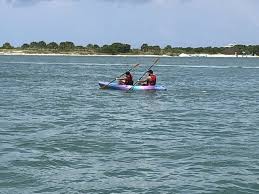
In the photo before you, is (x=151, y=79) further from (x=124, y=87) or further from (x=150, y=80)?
(x=124, y=87)

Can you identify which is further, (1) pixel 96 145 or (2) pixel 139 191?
(1) pixel 96 145

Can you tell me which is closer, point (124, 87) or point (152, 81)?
point (152, 81)

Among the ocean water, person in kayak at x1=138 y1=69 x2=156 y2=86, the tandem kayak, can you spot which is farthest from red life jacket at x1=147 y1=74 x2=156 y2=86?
the ocean water

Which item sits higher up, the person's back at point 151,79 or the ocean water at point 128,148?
the person's back at point 151,79

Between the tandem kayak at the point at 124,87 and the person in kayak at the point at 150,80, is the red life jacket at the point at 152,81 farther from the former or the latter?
the tandem kayak at the point at 124,87

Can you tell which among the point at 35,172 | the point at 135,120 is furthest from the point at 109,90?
the point at 35,172

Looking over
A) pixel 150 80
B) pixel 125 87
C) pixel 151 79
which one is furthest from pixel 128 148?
pixel 125 87

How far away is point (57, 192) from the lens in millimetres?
15203

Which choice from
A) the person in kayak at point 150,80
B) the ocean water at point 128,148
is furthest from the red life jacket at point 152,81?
the ocean water at point 128,148

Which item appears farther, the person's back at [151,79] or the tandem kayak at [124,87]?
the tandem kayak at [124,87]

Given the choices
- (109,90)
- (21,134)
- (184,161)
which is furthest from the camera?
(109,90)

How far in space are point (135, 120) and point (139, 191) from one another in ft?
44.2

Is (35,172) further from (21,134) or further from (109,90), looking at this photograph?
(109,90)

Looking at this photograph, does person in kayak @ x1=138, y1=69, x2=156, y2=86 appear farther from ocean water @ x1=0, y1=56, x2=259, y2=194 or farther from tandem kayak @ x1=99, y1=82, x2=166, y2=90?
ocean water @ x1=0, y1=56, x2=259, y2=194
